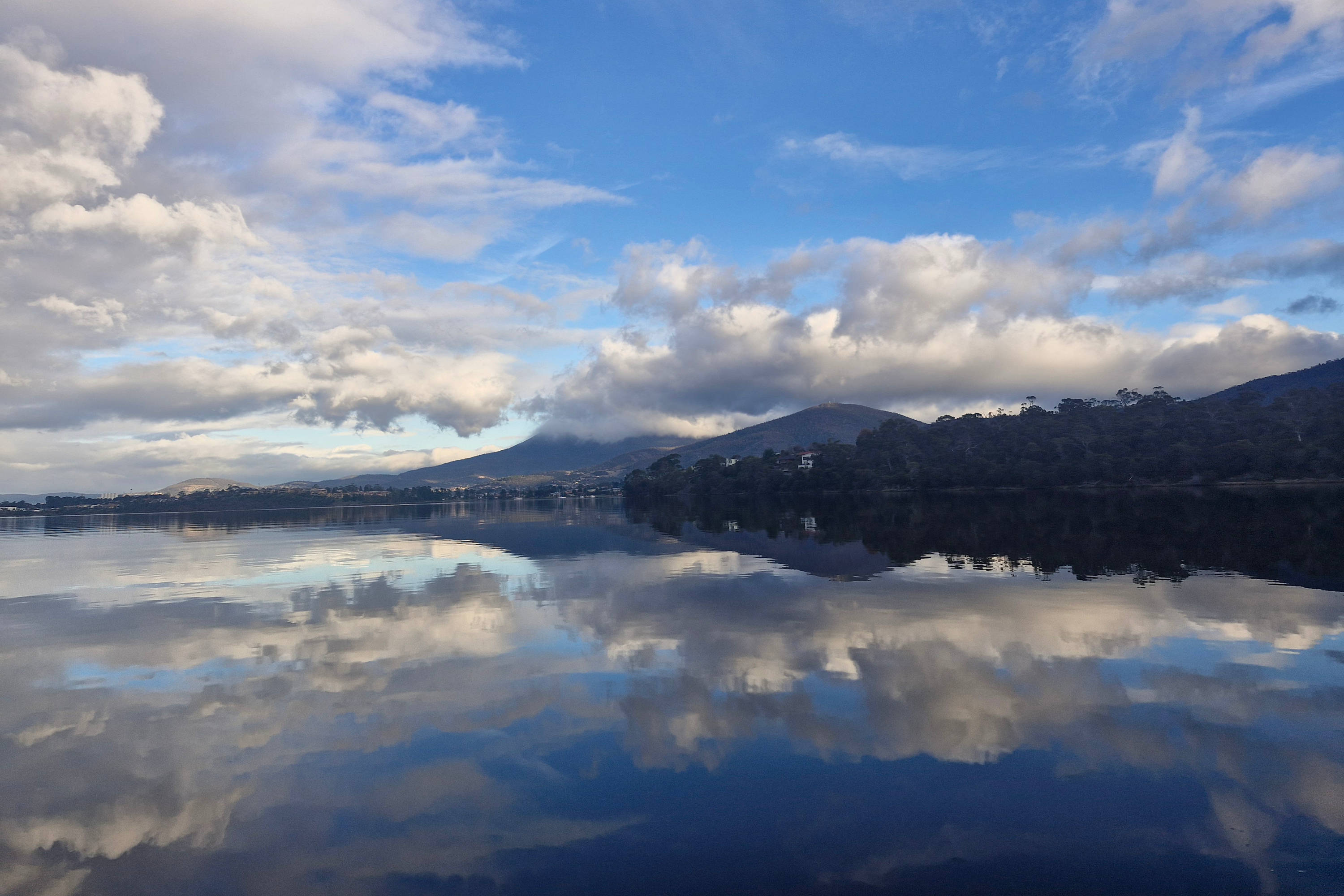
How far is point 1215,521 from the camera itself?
1983 inches

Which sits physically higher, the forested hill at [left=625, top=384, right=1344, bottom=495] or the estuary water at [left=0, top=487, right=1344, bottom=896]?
the forested hill at [left=625, top=384, right=1344, bottom=495]

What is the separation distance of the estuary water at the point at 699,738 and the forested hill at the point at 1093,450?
9405cm

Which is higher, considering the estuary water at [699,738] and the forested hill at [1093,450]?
the forested hill at [1093,450]

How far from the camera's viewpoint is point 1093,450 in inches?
5123

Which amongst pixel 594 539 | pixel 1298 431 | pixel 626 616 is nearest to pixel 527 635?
pixel 626 616

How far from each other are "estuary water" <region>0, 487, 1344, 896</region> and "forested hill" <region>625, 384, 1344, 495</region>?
94.1 meters

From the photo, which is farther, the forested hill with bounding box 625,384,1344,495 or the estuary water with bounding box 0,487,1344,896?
the forested hill with bounding box 625,384,1344,495

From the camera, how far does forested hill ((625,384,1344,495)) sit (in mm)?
104562

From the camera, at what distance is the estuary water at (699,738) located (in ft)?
29.8

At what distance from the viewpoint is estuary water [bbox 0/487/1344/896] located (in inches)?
358

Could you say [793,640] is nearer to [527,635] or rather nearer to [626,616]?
[626,616]

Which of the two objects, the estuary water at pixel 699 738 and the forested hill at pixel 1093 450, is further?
the forested hill at pixel 1093 450

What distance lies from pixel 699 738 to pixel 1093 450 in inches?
5528

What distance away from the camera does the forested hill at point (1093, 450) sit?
343 feet
